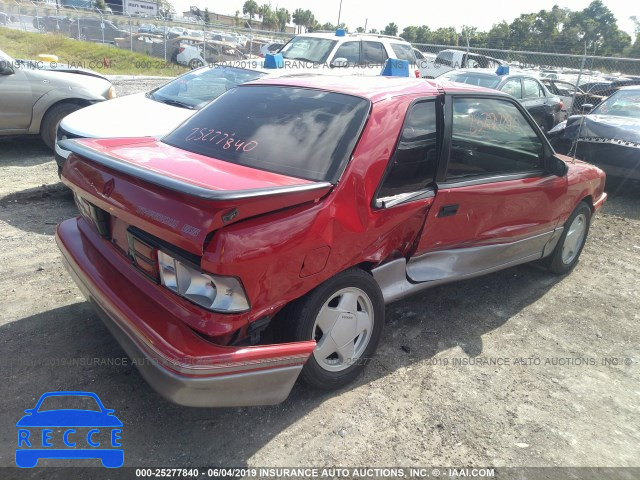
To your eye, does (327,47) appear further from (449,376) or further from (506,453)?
(506,453)

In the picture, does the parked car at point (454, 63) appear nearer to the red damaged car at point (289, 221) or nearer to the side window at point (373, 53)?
the side window at point (373, 53)

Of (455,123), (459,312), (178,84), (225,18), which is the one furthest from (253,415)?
(225,18)

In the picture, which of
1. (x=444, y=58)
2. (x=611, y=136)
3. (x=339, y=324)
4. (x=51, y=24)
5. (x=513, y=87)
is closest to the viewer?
(x=339, y=324)

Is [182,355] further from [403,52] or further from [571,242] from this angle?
[403,52]

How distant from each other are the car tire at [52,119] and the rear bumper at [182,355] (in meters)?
5.44

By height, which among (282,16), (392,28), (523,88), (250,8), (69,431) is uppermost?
(250,8)

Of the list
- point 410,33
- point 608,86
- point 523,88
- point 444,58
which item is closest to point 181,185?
point 523,88

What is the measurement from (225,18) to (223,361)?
9303cm

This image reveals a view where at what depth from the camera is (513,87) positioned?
10.3m

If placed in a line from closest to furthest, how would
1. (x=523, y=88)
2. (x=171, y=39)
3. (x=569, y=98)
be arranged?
(x=523, y=88) < (x=569, y=98) < (x=171, y=39)

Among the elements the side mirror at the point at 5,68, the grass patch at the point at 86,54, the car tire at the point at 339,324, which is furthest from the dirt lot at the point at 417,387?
the grass patch at the point at 86,54

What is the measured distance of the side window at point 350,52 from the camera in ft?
30.3

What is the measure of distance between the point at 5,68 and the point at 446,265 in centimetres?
660

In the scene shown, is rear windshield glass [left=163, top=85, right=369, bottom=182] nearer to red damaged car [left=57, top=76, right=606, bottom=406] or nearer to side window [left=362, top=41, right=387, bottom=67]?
red damaged car [left=57, top=76, right=606, bottom=406]
